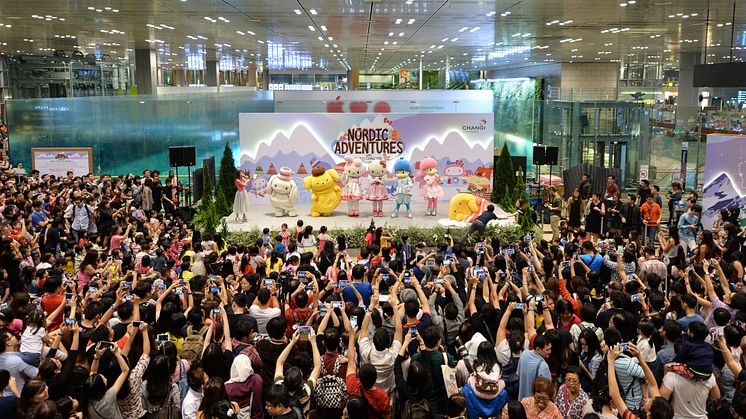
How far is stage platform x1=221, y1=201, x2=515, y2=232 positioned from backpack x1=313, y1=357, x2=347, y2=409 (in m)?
11.0

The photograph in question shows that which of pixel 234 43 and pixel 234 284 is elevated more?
pixel 234 43

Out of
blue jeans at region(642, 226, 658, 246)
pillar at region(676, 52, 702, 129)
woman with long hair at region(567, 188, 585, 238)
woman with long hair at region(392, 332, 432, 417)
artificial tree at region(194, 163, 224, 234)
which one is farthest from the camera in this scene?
pillar at region(676, 52, 702, 129)

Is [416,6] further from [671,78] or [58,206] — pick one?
[671,78]

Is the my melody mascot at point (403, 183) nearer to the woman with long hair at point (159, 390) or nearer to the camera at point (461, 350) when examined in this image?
the camera at point (461, 350)

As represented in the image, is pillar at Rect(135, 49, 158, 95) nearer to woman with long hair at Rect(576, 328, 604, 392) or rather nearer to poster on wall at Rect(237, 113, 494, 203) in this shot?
poster on wall at Rect(237, 113, 494, 203)

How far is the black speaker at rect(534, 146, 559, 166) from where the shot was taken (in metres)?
19.8

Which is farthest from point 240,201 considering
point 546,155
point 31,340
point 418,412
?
point 418,412

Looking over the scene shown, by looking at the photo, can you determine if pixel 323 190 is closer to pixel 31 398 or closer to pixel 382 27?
pixel 382 27

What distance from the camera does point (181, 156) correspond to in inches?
730

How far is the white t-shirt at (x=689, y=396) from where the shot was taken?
536 centimetres

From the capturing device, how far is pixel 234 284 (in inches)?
325

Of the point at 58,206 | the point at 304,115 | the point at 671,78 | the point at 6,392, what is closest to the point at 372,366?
the point at 6,392

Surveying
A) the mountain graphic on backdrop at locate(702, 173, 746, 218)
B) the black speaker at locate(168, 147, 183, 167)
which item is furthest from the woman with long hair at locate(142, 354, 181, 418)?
the black speaker at locate(168, 147, 183, 167)

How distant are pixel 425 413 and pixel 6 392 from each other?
301 cm
